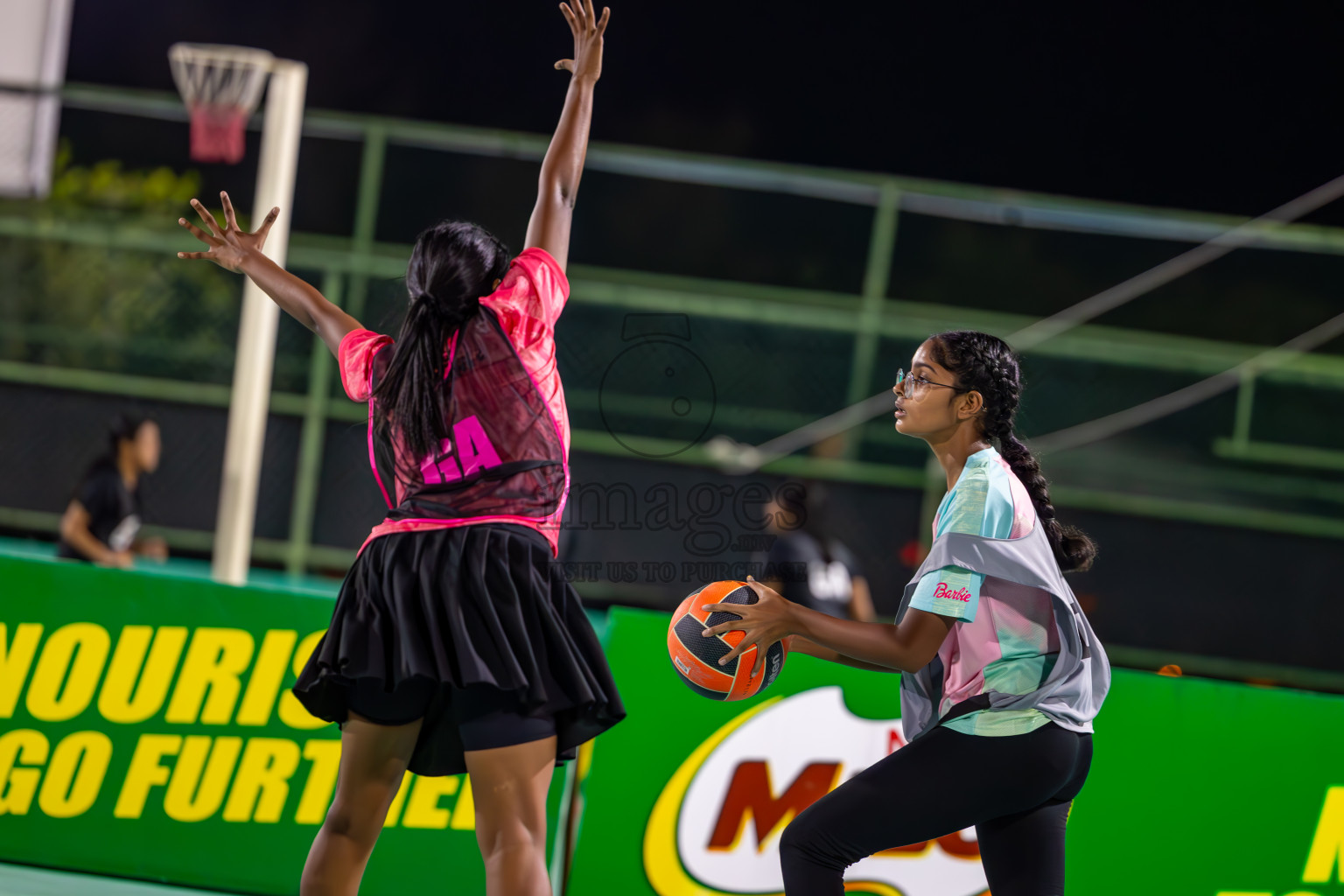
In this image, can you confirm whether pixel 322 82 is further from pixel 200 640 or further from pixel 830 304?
pixel 200 640

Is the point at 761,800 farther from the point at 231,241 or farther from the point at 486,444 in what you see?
the point at 231,241

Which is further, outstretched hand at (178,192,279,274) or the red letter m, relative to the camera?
the red letter m

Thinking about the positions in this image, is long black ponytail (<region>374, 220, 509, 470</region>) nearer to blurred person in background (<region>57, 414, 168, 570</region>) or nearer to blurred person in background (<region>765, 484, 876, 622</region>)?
blurred person in background (<region>765, 484, 876, 622</region>)

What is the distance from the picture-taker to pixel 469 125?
15.1m

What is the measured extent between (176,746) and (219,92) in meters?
5.63

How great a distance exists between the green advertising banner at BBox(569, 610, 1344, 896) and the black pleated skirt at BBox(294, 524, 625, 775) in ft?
5.29

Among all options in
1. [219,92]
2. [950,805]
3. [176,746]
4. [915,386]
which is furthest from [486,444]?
[219,92]

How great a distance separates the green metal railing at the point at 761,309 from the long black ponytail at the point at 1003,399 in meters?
6.42

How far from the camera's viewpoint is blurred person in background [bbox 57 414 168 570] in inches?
304

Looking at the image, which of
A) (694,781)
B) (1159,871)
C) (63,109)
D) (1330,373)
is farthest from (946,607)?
(63,109)

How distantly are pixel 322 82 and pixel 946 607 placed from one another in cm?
1409

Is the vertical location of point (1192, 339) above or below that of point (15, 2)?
below

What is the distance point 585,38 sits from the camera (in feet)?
10.7

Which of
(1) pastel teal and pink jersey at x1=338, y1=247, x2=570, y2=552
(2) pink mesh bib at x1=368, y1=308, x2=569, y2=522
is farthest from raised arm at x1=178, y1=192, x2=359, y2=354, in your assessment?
(2) pink mesh bib at x1=368, y1=308, x2=569, y2=522
